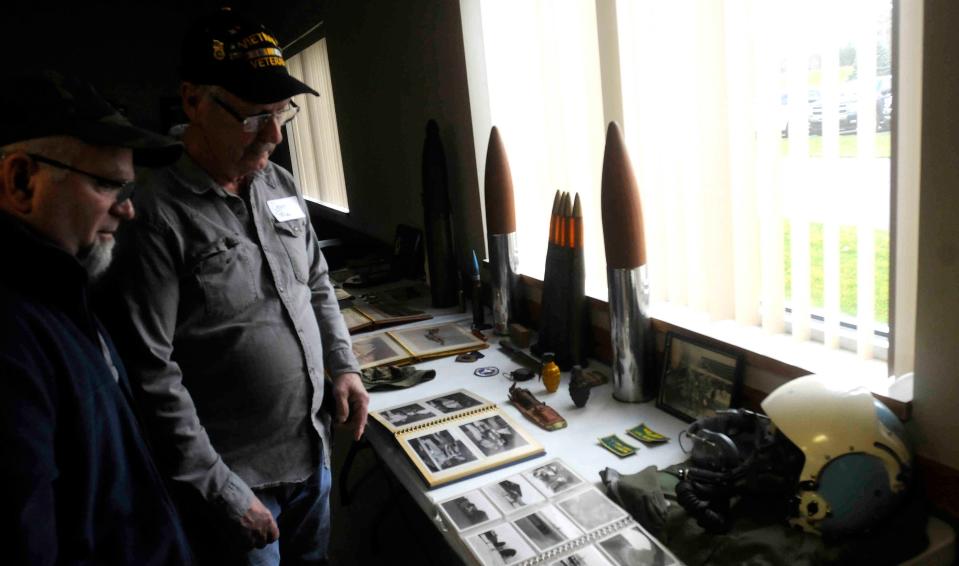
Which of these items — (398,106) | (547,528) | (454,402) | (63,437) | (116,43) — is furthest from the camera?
(116,43)

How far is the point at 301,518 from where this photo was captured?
1517mm

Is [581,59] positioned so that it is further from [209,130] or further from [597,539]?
[597,539]

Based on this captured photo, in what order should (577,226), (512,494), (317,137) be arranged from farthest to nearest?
(317,137), (577,226), (512,494)

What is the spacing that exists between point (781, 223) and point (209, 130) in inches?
47.2

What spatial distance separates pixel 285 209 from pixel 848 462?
1.19 m

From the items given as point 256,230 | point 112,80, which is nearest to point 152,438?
point 256,230

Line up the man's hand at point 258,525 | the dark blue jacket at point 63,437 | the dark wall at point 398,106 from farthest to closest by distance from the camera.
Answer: the dark wall at point 398,106 → the man's hand at point 258,525 → the dark blue jacket at point 63,437

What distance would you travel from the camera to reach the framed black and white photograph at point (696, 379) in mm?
1404

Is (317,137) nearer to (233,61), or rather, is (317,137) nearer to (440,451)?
(233,61)

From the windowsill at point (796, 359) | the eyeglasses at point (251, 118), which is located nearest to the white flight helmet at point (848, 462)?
the windowsill at point (796, 359)

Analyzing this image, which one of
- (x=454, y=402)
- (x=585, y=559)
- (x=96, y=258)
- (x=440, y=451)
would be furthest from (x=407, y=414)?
(x=96, y=258)

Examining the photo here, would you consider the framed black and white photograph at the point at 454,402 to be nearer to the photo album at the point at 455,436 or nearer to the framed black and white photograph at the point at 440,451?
the photo album at the point at 455,436

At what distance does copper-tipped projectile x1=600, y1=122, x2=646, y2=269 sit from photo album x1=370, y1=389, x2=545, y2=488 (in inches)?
18.9

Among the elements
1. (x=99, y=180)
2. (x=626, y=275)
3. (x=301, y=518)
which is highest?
(x=99, y=180)
